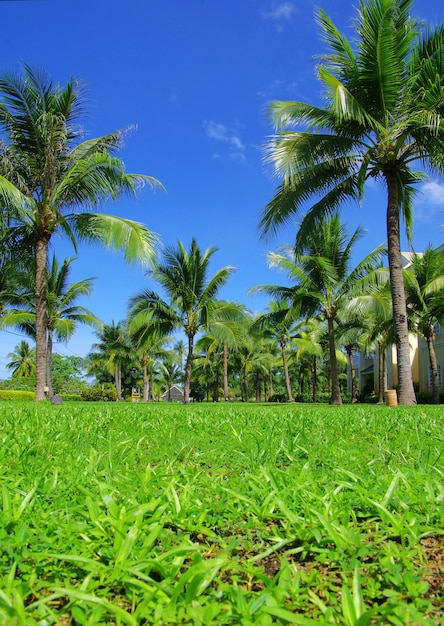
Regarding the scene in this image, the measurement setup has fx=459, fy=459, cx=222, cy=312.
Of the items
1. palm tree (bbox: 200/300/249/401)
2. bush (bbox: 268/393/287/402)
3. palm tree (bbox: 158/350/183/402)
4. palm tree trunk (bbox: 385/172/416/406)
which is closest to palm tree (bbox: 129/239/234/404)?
palm tree (bbox: 200/300/249/401)

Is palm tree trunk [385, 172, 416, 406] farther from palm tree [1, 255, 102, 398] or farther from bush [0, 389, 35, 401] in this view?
bush [0, 389, 35, 401]

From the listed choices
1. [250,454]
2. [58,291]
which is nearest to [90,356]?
[58,291]

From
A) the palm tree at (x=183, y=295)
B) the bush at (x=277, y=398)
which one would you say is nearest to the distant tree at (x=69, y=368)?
the bush at (x=277, y=398)

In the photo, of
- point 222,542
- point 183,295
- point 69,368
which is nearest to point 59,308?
point 183,295

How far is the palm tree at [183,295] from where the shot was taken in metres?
Result: 20.1

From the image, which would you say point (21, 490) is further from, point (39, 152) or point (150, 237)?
point (39, 152)

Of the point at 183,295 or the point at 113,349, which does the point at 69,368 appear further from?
the point at 183,295

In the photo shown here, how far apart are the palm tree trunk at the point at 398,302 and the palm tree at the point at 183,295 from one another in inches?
390

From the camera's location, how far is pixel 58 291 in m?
23.5

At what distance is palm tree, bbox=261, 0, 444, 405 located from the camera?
32.3 ft

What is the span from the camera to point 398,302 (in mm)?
10984

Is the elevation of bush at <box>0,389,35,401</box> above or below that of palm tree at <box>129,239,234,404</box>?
below

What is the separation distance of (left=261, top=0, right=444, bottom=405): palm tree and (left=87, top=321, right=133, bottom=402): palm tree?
31928mm

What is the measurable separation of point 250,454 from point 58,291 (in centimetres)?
2229
